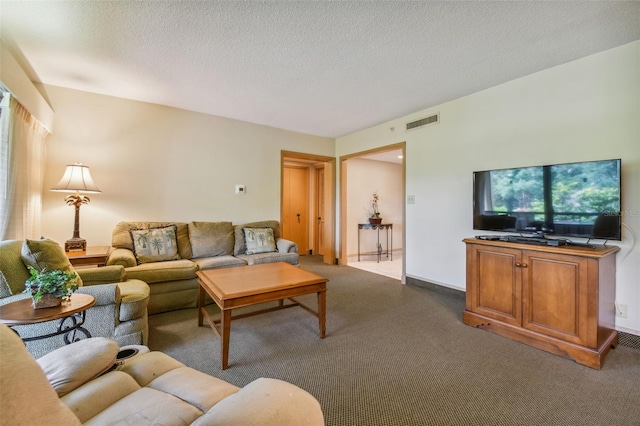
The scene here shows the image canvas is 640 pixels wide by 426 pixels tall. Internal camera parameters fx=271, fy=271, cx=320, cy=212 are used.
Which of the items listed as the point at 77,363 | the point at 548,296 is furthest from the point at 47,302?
the point at 548,296

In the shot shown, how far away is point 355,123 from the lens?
4.61m

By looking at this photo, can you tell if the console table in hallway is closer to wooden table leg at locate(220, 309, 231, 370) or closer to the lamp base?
wooden table leg at locate(220, 309, 231, 370)

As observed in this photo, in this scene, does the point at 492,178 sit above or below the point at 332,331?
above

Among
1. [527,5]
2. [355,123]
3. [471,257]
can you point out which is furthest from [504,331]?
[355,123]

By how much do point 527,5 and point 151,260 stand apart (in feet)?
13.9

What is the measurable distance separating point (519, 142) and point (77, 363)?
12.8 feet

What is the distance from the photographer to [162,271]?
298cm

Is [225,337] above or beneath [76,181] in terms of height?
beneath

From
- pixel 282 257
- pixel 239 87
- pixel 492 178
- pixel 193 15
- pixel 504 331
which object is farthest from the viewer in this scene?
pixel 282 257

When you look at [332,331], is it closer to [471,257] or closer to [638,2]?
[471,257]

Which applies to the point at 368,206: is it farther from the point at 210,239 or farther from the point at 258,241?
the point at 210,239

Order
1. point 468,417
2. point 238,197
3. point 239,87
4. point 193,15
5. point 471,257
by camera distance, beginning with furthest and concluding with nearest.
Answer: point 238,197 < point 239,87 < point 471,257 < point 193,15 < point 468,417

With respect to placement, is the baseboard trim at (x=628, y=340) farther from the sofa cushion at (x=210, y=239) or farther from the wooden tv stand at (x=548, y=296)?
the sofa cushion at (x=210, y=239)

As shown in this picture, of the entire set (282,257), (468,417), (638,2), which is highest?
(638,2)
